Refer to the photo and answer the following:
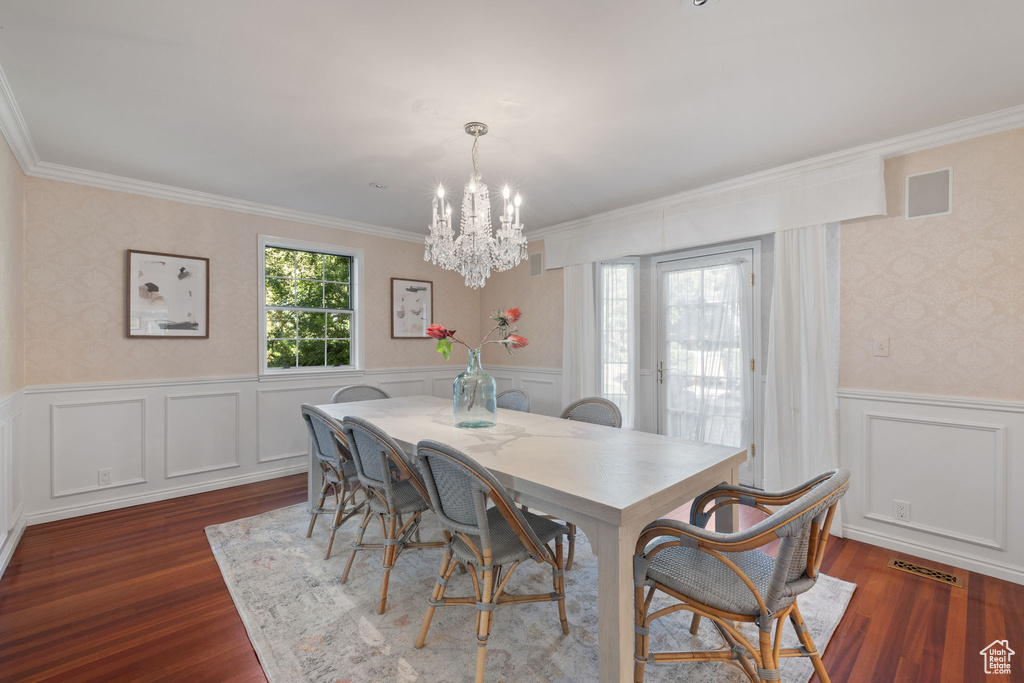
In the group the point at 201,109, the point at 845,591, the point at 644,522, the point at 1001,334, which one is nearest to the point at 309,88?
the point at 201,109

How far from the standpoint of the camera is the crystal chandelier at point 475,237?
2678 mm

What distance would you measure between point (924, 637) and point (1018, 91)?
108 inches

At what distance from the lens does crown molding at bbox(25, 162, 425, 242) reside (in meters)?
3.34

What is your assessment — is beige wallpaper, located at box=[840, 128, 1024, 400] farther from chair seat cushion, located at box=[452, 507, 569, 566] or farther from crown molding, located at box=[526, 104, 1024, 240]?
chair seat cushion, located at box=[452, 507, 569, 566]

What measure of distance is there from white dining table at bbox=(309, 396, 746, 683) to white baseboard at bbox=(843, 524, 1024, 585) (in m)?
1.73

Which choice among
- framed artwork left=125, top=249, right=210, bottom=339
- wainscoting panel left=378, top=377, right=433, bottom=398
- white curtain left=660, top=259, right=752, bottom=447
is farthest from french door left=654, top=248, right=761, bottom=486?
framed artwork left=125, top=249, right=210, bottom=339

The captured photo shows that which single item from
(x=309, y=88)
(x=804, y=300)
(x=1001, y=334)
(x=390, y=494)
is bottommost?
(x=390, y=494)

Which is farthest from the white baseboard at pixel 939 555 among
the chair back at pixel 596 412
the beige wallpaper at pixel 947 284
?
the chair back at pixel 596 412

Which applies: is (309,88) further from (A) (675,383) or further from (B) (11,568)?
(A) (675,383)

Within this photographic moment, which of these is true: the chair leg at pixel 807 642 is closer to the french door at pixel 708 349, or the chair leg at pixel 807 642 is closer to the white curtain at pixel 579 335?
the french door at pixel 708 349

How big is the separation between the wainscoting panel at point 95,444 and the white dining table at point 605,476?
244 centimetres

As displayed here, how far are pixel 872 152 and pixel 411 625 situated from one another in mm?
3897

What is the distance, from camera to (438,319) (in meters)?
5.71

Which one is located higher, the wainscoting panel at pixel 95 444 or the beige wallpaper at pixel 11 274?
the beige wallpaper at pixel 11 274
